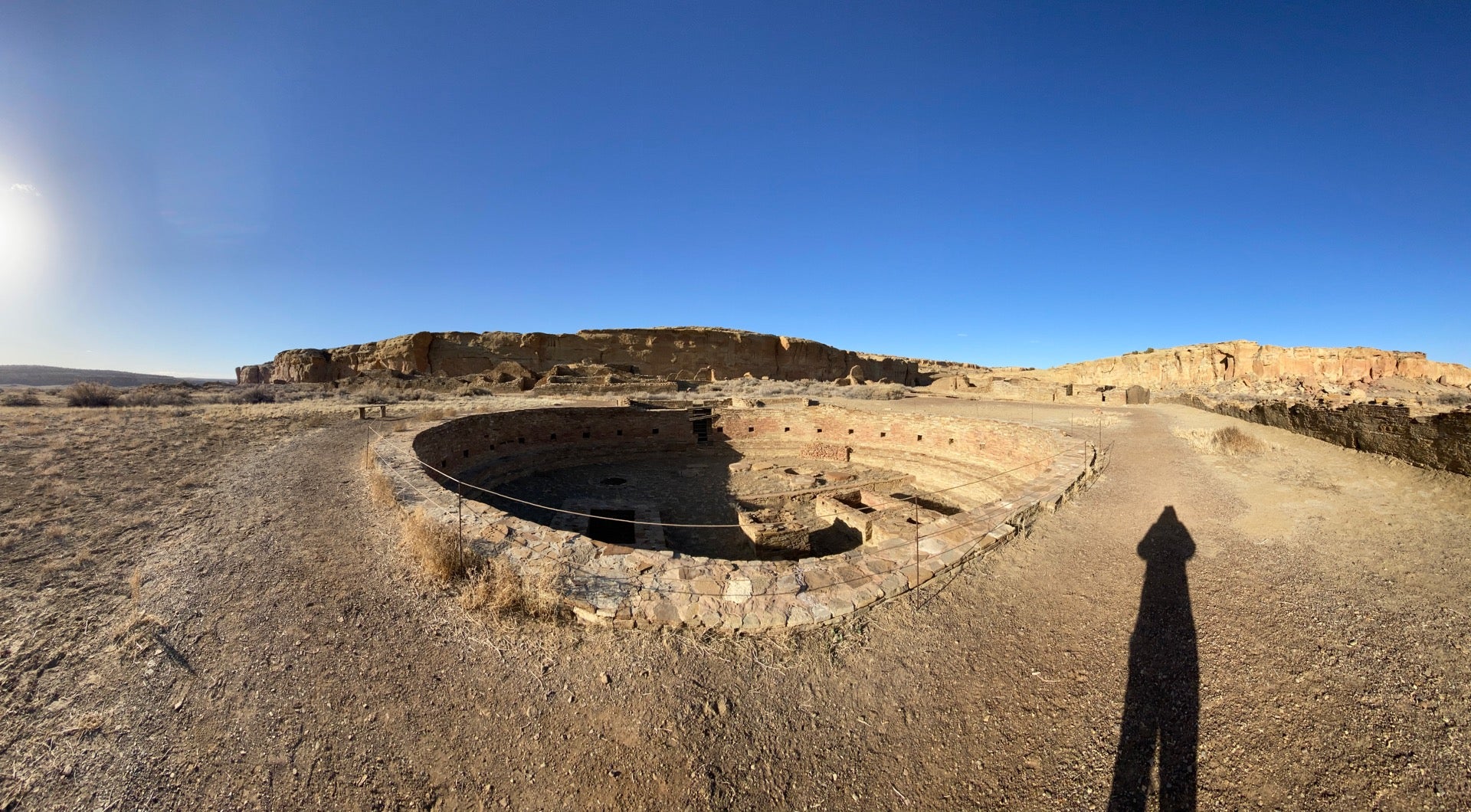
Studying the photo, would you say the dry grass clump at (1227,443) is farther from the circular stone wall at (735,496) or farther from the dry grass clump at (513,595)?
the dry grass clump at (513,595)

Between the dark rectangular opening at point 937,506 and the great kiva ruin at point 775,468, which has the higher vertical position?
the great kiva ruin at point 775,468

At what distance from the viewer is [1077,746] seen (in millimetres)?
2717

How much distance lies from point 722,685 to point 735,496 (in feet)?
32.7

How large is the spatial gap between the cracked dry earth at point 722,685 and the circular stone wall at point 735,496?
409 mm

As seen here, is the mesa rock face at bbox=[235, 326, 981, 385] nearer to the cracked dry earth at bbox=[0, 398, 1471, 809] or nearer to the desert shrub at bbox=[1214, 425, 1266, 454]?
the desert shrub at bbox=[1214, 425, 1266, 454]

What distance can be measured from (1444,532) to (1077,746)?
18.8 ft

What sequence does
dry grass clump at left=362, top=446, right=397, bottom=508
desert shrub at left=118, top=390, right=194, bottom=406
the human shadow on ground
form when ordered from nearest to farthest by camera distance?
1. the human shadow on ground
2. dry grass clump at left=362, top=446, right=397, bottom=508
3. desert shrub at left=118, top=390, right=194, bottom=406

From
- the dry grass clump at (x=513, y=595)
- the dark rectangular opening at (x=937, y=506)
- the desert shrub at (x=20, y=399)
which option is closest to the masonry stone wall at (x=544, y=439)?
the dry grass clump at (x=513, y=595)

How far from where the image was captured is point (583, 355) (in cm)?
4444

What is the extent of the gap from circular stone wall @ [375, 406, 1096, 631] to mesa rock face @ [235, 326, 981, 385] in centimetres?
2087

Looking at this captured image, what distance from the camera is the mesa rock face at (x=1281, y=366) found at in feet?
97.7

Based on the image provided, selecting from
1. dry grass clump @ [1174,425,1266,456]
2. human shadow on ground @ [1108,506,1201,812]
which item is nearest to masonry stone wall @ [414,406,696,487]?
human shadow on ground @ [1108,506,1201,812]

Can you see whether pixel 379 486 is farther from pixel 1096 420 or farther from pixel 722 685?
pixel 1096 420

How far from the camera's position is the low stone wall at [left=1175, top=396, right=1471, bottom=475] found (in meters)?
6.11
